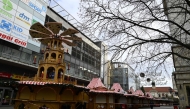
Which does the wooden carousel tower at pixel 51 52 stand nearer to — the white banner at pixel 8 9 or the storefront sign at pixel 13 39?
the storefront sign at pixel 13 39

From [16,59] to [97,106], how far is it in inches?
539

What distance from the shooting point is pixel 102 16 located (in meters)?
7.66

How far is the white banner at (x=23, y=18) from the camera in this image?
23.5m

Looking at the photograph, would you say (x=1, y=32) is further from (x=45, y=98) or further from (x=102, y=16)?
(x=102, y=16)

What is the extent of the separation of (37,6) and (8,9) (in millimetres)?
6352

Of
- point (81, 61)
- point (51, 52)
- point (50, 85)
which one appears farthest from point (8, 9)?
point (81, 61)

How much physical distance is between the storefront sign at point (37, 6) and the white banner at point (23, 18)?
1837 mm

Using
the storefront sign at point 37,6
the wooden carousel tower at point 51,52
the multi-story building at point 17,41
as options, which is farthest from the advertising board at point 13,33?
the wooden carousel tower at point 51,52

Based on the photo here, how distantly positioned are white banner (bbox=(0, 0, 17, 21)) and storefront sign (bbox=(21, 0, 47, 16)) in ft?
10.0

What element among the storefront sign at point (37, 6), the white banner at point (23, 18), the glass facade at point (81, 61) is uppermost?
the storefront sign at point (37, 6)

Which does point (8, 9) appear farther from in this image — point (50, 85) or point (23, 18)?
point (50, 85)

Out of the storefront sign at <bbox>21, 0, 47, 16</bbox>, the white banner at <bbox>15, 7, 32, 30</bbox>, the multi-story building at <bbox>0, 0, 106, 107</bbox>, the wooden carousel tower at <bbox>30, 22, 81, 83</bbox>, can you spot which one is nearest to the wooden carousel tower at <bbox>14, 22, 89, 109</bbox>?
the wooden carousel tower at <bbox>30, 22, 81, 83</bbox>

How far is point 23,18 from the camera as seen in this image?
24.3 meters

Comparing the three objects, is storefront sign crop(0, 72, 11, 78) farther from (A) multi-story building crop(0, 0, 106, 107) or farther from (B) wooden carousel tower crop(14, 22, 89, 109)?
(B) wooden carousel tower crop(14, 22, 89, 109)
